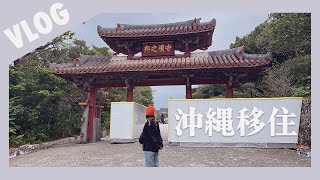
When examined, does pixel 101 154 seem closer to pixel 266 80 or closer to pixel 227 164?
pixel 227 164

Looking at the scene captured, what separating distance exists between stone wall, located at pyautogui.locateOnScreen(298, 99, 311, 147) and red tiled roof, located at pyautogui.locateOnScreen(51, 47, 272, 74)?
2.02 meters

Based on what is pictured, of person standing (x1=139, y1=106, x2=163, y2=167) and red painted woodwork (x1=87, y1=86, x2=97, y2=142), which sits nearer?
person standing (x1=139, y1=106, x2=163, y2=167)

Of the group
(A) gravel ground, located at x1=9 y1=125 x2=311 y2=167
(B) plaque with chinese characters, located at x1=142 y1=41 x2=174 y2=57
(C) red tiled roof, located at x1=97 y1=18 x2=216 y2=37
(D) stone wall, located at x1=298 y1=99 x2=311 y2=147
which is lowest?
(A) gravel ground, located at x1=9 y1=125 x2=311 y2=167

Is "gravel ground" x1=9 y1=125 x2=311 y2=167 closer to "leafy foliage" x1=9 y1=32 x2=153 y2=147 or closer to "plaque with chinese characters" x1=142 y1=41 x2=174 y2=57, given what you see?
"leafy foliage" x1=9 y1=32 x2=153 y2=147

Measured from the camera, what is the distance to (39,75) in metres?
14.0

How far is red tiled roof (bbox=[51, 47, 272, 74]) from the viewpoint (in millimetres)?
11336

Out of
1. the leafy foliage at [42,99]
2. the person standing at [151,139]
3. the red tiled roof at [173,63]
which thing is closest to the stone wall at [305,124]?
the red tiled roof at [173,63]

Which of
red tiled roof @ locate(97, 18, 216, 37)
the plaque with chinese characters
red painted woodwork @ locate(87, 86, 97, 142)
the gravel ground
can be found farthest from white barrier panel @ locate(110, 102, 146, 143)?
red tiled roof @ locate(97, 18, 216, 37)

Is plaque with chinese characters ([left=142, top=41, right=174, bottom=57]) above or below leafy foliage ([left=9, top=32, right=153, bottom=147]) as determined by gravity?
above

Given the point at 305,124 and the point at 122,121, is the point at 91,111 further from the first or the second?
the point at 305,124

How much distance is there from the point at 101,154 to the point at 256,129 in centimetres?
522

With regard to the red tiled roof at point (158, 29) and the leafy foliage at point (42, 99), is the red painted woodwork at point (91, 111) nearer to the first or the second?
the leafy foliage at point (42, 99)

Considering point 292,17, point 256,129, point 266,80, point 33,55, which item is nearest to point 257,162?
point 256,129

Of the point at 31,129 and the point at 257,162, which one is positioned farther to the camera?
the point at 31,129
